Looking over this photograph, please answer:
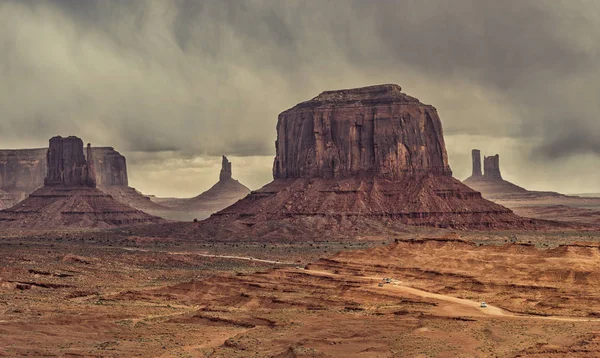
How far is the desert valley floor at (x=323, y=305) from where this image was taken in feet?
203

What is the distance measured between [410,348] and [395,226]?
13526 cm

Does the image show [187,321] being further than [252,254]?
No

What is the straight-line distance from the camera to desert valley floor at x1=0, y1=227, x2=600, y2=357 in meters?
61.9

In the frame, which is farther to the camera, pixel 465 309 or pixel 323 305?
pixel 323 305

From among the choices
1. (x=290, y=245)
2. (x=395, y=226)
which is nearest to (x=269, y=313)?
(x=290, y=245)

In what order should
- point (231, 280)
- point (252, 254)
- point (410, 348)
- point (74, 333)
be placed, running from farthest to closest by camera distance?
point (252, 254)
point (231, 280)
point (74, 333)
point (410, 348)

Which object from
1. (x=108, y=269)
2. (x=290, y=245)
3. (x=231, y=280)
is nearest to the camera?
(x=231, y=280)

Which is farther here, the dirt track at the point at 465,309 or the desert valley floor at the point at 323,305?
the dirt track at the point at 465,309

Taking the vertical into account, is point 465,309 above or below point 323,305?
below

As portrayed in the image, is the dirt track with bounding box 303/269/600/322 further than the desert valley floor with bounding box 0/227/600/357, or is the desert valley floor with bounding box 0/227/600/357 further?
the dirt track with bounding box 303/269/600/322

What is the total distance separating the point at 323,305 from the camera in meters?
83.1

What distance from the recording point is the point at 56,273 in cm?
11450

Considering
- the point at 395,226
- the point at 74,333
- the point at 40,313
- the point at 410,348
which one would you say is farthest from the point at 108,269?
the point at 395,226

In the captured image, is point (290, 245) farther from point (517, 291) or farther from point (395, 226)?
point (517, 291)
